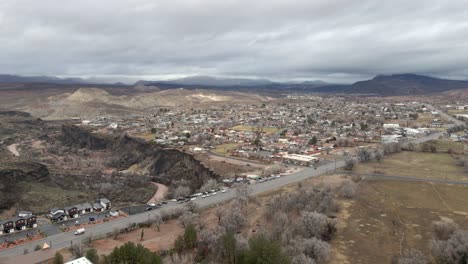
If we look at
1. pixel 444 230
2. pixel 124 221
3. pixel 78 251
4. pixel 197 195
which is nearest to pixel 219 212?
pixel 197 195

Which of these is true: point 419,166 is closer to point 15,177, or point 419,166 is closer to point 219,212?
point 219,212

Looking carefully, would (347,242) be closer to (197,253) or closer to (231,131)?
(197,253)

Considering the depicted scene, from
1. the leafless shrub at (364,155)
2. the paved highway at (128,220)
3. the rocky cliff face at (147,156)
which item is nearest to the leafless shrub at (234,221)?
the paved highway at (128,220)

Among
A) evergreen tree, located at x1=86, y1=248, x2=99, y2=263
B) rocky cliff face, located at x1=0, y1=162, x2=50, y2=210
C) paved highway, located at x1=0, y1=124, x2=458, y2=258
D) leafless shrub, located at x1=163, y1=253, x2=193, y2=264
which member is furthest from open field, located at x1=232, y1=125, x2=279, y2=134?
evergreen tree, located at x1=86, y1=248, x2=99, y2=263

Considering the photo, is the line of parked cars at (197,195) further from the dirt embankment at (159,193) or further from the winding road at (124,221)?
the dirt embankment at (159,193)

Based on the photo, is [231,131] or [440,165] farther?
[231,131]

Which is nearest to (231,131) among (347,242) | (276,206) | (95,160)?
(95,160)
